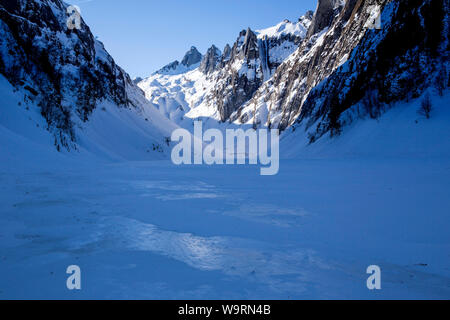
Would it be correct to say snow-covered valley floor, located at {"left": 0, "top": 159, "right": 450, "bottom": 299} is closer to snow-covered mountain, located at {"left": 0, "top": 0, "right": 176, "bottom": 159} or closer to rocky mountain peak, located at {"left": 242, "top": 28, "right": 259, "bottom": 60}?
snow-covered mountain, located at {"left": 0, "top": 0, "right": 176, "bottom": 159}

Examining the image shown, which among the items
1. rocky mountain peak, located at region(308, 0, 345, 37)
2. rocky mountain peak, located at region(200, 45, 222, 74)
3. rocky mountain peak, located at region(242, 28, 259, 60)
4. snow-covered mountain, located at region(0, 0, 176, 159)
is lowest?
snow-covered mountain, located at region(0, 0, 176, 159)

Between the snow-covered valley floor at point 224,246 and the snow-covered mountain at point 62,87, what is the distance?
13.0 m

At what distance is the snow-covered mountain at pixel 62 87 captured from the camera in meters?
18.1

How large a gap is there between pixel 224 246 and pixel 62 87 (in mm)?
36517

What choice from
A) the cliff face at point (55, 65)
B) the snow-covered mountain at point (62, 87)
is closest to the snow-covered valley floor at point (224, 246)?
the snow-covered mountain at point (62, 87)

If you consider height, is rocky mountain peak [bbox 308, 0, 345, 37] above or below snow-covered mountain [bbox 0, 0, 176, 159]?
above

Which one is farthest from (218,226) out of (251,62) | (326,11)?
(251,62)

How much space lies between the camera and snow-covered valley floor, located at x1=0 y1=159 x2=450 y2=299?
2.24 m

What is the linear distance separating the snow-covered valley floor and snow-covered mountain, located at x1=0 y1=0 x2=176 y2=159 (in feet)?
42.5

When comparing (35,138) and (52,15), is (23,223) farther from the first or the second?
(52,15)

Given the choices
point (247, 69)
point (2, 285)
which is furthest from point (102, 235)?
point (247, 69)

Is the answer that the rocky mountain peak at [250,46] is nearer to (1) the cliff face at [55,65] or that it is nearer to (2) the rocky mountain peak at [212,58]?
(1) the cliff face at [55,65]

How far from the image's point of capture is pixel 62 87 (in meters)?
32.4

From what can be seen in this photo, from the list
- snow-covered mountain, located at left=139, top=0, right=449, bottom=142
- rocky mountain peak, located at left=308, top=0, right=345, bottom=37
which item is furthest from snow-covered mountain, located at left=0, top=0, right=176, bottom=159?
rocky mountain peak, located at left=308, top=0, right=345, bottom=37
